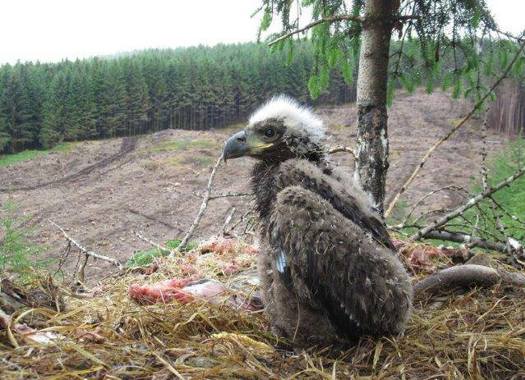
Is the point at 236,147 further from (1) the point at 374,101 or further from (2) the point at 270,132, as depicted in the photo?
(1) the point at 374,101

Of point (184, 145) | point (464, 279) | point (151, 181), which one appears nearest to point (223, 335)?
point (464, 279)

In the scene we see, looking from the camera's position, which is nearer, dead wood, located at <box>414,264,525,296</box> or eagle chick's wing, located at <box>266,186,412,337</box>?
eagle chick's wing, located at <box>266,186,412,337</box>

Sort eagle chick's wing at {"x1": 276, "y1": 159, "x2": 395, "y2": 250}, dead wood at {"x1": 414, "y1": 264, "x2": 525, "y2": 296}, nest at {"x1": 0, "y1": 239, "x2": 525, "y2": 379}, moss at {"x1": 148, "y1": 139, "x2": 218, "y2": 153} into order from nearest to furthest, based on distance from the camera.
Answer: nest at {"x1": 0, "y1": 239, "x2": 525, "y2": 379} < eagle chick's wing at {"x1": 276, "y1": 159, "x2": 395, "y2": 250} < dead wood at {"x1": 414, "y1": 264, "x2": 525, "y2": 296} < moss at {"x1": 148, "y1": 139, "x2": 218, "y2": 153}

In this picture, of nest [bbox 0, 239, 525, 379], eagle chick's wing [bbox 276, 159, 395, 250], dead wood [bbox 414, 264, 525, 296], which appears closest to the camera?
nest [bbox 0, 239, 525, 379]

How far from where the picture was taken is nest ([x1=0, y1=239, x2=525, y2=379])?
225 cm

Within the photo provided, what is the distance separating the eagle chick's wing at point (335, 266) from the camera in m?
2.74

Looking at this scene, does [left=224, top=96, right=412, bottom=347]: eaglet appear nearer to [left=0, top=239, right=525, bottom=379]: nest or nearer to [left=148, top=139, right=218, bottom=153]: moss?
[left=0, top=239, right=525, bottom=379]: nest

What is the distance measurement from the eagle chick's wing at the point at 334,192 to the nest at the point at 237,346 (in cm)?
62

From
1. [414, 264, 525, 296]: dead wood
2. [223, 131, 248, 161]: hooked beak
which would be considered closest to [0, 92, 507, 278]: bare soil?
[414, 264, 525, 296]: dead wood

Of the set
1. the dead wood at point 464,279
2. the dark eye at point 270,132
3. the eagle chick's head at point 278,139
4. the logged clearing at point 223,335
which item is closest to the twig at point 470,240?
the logged clearing at point 223,335

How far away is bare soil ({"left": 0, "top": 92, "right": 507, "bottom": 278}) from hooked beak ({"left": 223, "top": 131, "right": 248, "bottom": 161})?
483 inches

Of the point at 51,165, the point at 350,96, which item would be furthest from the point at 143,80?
the point at 350,96

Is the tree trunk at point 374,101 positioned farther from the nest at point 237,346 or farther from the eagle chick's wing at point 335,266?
the eagle chick's wing at point 335,266

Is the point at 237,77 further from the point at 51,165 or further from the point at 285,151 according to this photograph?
the point at 285,151
